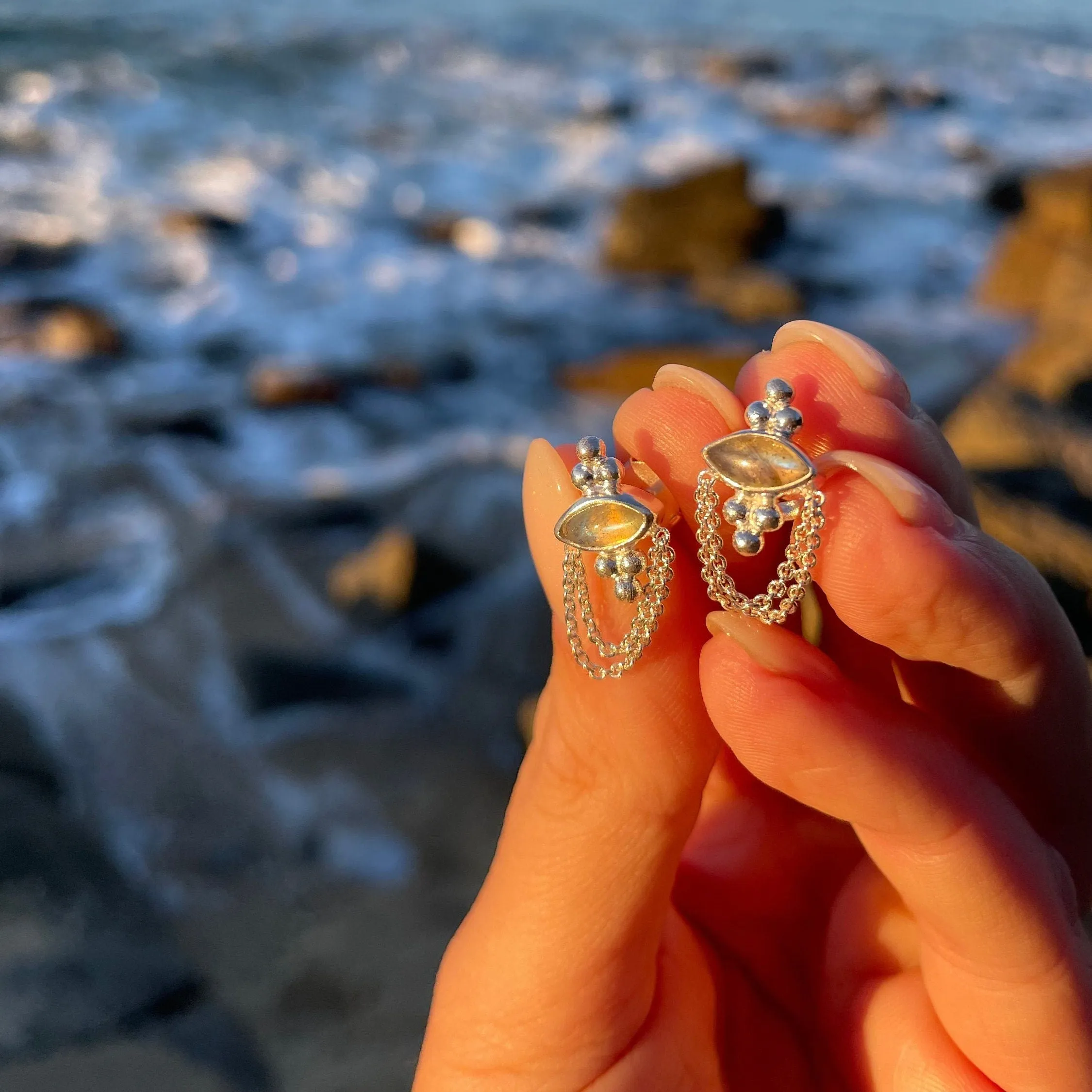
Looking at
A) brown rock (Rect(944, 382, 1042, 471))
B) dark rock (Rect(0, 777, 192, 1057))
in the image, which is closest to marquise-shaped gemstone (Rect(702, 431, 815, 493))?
dark rock (Rect(0, 777, 192, 1057))

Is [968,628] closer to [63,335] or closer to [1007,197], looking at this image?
[63,335]

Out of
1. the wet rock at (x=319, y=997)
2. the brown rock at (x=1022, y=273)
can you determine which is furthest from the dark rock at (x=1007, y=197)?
the wet rock at (x=319, y=997)

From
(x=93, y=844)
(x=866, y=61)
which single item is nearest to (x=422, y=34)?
(x=866, y=61)

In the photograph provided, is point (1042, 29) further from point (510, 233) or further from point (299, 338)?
point (299, 338)

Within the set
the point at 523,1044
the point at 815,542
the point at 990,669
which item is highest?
the point at 815,542

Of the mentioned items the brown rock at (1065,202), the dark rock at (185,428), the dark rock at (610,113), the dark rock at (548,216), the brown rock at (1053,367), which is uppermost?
the brown rock at (1053,367)

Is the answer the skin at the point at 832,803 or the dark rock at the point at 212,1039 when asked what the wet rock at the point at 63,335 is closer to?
the dark rock at the point at 212,1039
